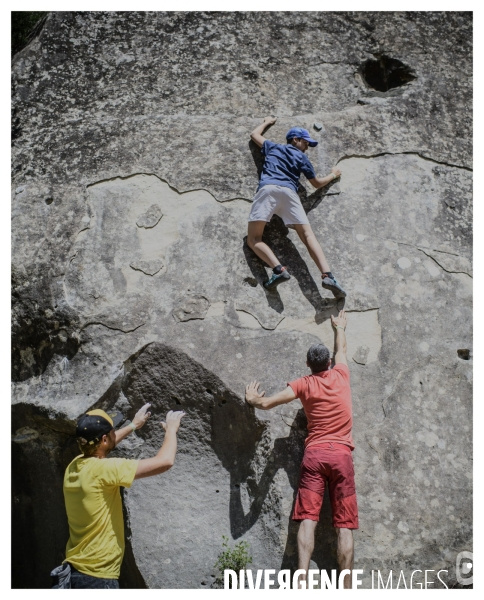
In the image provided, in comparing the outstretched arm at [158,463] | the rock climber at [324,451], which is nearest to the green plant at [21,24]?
the rock climber at [324,451]

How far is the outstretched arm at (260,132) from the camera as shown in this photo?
463cm

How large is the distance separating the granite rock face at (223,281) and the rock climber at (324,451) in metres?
0.20

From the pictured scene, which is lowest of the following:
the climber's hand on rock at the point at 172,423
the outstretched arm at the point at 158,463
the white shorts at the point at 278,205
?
the climber's hand on rock at the point at 172,423

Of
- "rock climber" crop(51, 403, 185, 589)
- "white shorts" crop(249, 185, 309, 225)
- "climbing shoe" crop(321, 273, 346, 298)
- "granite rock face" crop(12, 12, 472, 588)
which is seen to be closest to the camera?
"rock climber" crop(51, 403, 185, 589)

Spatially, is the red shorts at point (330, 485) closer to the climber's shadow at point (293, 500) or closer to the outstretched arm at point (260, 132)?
the climber's shadow at point (293, 500)

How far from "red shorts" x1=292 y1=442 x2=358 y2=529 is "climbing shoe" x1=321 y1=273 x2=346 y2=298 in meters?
1.02

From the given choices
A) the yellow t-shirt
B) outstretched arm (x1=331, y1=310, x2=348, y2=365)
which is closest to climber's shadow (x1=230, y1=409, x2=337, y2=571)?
outstretched arm (x1=331, y1=310, x2=348, y2=365)

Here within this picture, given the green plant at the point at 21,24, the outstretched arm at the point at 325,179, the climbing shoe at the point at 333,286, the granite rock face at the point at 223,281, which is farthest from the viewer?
the green plant at the point at 21,24

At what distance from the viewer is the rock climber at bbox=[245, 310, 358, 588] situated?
12.0 feet

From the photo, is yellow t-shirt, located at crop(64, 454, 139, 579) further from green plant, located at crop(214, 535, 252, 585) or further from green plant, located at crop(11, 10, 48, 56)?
green plant, located at crop(11, 10, 48, 56)

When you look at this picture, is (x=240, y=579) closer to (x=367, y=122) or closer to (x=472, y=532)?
(x=472, y=532)

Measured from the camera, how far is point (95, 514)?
3.15 metres

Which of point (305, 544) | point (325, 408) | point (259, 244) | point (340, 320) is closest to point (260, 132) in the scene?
point (259, 244)

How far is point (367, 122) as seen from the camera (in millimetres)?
4906
